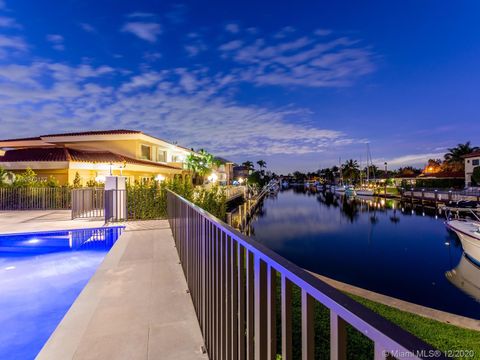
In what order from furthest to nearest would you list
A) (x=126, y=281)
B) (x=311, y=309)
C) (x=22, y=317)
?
(x=126, y=281) < (x=22, y=317) < (x=311, y=309)

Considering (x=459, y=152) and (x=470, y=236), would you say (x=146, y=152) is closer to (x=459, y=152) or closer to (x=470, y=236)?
(x=470, y=236)

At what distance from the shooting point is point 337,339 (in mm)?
795

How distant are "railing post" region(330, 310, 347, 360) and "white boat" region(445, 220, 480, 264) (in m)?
16.6

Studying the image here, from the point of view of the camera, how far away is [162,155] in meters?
32.7

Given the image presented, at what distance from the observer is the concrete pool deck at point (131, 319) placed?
8.71 feet

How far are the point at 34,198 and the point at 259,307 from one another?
18907 mm

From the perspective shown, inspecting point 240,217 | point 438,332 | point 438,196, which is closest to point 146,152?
point 240,217

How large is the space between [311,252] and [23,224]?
16.6 m

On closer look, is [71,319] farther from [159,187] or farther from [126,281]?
[159,187]

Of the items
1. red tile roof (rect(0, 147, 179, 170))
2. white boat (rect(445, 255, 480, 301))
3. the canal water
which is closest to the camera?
white boat (rect(445, 255, 480, 301))

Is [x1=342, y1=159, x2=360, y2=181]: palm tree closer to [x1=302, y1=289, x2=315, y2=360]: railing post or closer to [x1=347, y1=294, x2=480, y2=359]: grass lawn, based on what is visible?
[x1=347, y1=294, x2=480, y2=359]: grass lawn

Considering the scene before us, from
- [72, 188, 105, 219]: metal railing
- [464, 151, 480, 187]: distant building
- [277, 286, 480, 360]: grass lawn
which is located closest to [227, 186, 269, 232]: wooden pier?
[72, 188, 105, 219]: metal railing

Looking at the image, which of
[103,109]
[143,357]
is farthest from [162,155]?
[143,357]

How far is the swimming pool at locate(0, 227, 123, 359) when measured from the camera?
3.52 meters
